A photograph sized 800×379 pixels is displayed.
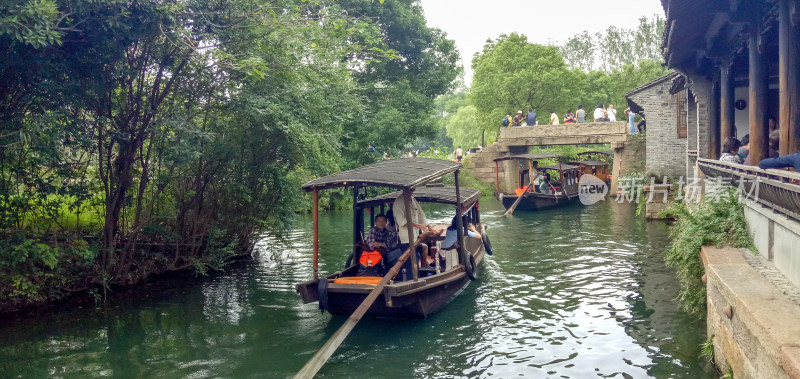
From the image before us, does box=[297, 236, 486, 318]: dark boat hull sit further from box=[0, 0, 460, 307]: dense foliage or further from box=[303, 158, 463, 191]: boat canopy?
box=[0, 0, 460, 307]: dense foliage

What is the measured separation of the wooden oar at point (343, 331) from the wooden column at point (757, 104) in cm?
460

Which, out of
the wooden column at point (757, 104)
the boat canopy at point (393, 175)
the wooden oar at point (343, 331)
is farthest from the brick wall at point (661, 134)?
the wooden oar at point (343, 331)

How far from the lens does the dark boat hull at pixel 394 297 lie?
829 centimetres

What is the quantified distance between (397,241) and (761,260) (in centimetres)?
511

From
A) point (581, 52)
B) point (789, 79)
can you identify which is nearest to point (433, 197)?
point (789, 79)

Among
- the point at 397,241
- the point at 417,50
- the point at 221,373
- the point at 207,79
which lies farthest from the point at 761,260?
the point at 417,50

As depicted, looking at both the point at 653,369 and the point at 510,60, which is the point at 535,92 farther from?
the point at 653,369

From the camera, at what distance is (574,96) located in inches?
1442

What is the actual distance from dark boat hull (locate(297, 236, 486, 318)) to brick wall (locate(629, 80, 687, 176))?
18684mm

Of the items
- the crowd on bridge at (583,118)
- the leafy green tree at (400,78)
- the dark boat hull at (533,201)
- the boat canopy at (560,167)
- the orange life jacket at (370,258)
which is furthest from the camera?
the crowd on bridge at (583,118)

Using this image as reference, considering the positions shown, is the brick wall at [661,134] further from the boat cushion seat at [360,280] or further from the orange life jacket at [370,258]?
the boat cushion seat at [360,280]

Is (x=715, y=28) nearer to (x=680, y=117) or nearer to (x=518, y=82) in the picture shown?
(x=680, y=117)

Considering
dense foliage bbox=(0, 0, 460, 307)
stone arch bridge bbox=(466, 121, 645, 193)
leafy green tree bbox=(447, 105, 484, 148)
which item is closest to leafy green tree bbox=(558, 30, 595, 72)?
leafy green tree bbox=(447, 105, 484, 148)

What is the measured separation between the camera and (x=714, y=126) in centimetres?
1354
